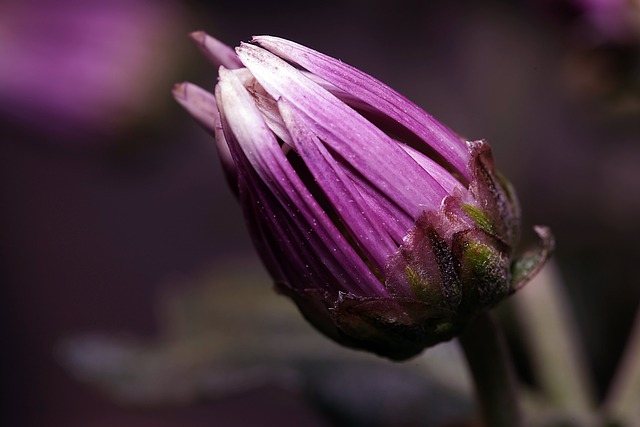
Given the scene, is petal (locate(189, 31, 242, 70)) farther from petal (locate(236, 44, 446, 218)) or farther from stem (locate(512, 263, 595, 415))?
stem (locate(512, 263, 595, 415))

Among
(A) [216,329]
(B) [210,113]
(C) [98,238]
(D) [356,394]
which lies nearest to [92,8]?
(A) [216,329]

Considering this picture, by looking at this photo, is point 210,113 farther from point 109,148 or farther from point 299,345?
point 109,148

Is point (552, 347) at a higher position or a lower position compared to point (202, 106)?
lower

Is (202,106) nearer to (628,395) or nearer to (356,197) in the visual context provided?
(356,197)

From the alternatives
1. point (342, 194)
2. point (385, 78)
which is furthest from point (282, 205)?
point (385, 78)

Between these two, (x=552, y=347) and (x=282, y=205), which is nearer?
(x=282, y=205)
